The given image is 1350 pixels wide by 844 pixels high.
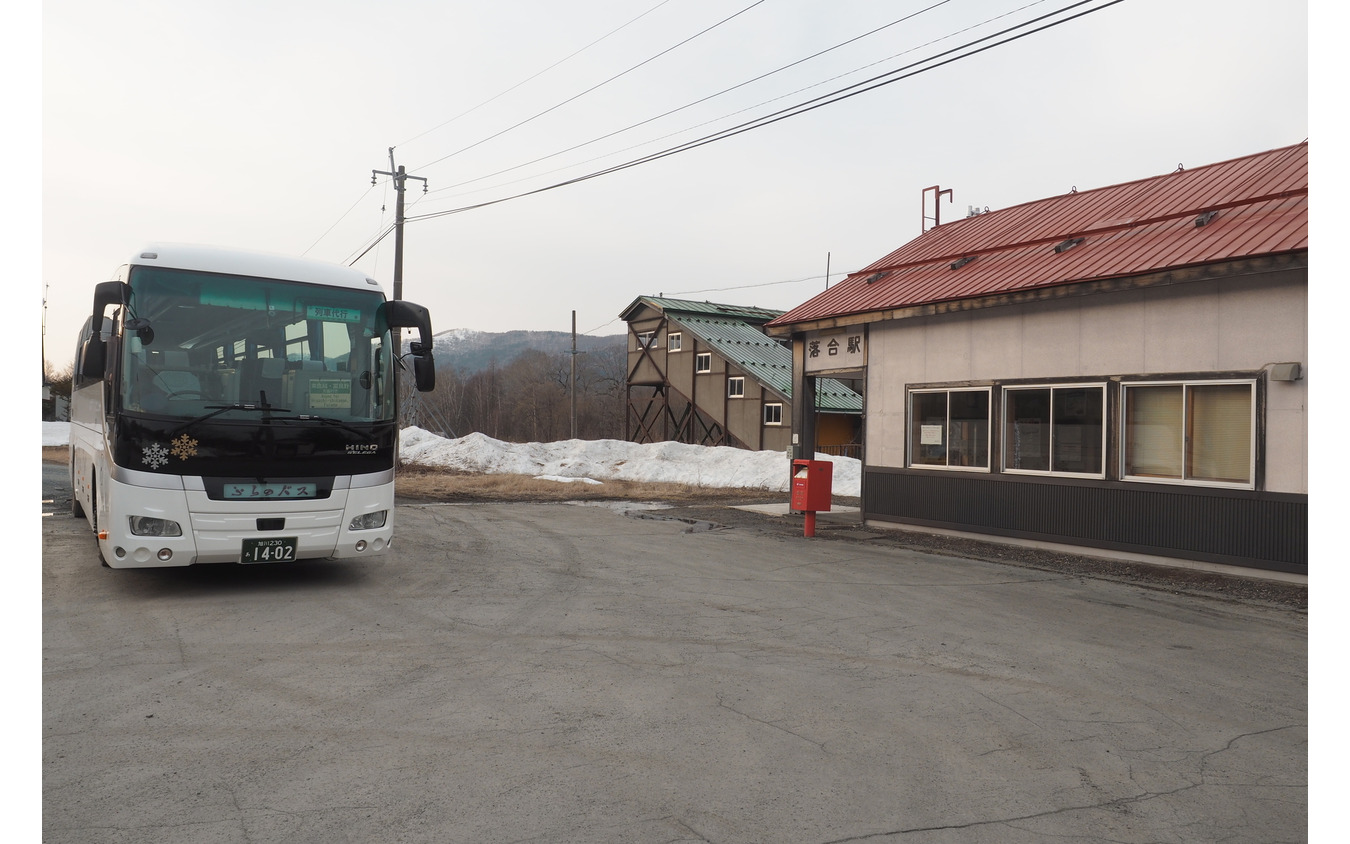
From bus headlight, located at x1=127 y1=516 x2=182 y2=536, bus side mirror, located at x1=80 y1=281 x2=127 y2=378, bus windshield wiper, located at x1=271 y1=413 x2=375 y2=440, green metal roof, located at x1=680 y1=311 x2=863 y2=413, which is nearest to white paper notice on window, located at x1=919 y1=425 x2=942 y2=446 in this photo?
bus windshield wiper, located at x1=271 y1=413 x2=375 y2=440

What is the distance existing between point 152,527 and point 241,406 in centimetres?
136

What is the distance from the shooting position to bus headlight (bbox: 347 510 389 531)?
9289 millimetres

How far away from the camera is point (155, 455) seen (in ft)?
27.0

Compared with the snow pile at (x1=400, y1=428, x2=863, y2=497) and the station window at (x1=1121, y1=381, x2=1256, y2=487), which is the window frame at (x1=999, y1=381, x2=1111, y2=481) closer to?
the station window at (x1=1121, y1=381, x2=1256, y2=487)

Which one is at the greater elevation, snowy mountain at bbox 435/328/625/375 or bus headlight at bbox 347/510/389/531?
snowy mountain at bbox 435/328/625/375

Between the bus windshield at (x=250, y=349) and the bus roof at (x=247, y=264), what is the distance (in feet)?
0.26

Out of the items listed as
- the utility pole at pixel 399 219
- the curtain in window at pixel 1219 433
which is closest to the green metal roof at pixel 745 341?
the utility pole at pixel 399 219

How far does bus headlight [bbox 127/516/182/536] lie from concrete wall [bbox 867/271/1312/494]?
1188 cm

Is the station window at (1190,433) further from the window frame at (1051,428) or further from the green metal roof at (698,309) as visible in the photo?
the green metal roof at (698,309)

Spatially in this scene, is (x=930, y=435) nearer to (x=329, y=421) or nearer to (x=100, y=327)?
(x=329, y=421)

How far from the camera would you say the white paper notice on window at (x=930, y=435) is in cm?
1568

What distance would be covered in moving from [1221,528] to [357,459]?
10.8 metres

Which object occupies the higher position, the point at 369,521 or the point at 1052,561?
the point at 369,521

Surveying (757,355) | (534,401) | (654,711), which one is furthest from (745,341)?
(534,401)
